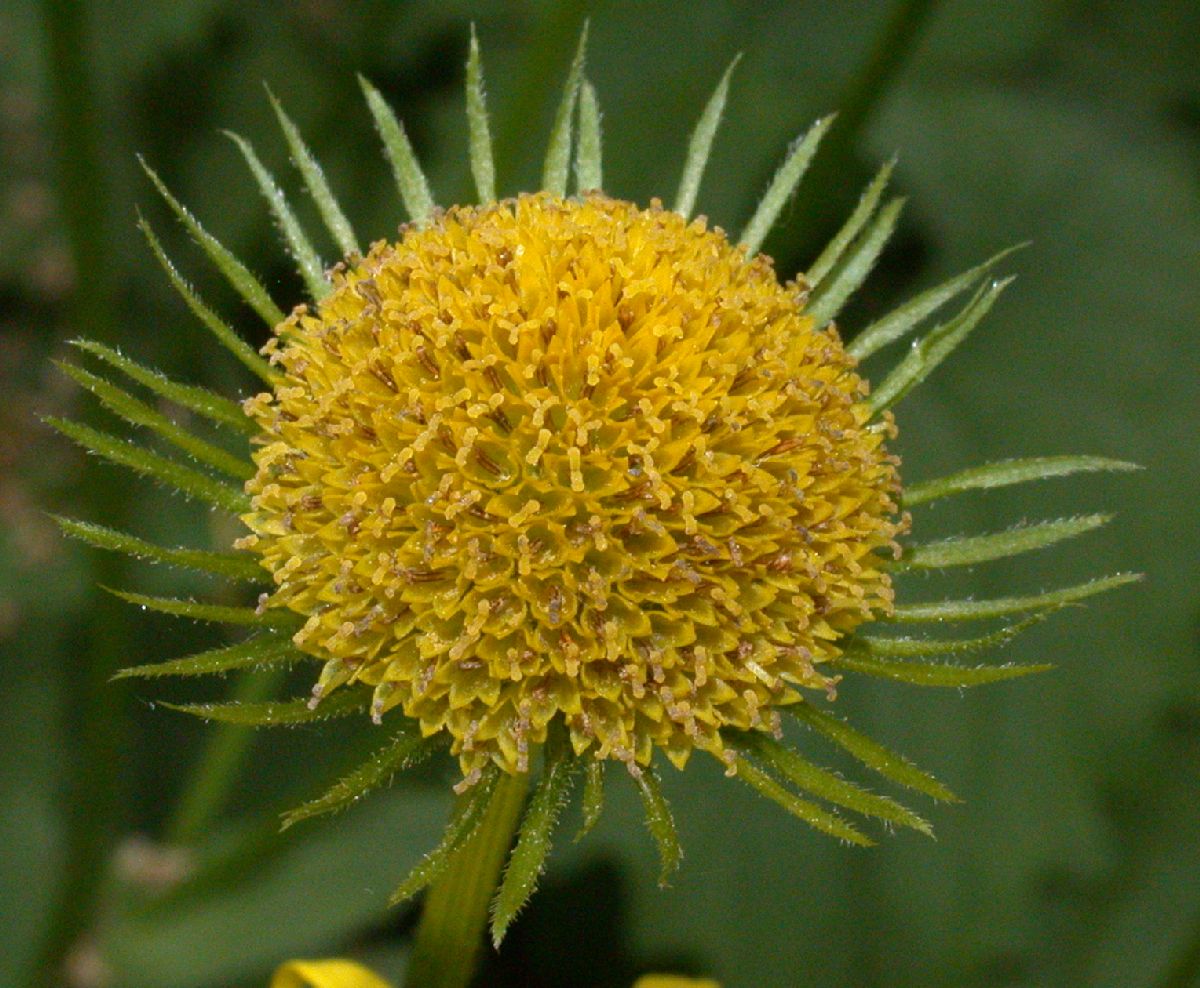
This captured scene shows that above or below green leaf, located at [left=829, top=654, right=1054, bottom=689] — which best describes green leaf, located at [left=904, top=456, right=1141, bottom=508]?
above

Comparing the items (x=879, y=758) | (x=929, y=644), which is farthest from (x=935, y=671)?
(x=879, y=758)

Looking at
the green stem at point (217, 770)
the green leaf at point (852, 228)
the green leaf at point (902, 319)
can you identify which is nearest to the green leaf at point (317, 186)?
the green leaf at point (852, 228)

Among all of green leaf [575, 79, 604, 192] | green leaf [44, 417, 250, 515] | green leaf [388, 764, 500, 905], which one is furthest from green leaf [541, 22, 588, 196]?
green leaf [388, 764, 500, 905]

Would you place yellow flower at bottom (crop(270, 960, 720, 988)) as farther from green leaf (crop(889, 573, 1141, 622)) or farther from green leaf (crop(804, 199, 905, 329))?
green leaf (crop(804, 199, 905, 329))

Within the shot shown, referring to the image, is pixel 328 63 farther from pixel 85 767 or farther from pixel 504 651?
pixel 504 651

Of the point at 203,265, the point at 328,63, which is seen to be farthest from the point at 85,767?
the point at 328,63

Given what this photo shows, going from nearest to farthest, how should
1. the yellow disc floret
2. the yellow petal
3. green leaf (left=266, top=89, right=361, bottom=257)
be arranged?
the yellow disc floret < the yellow petal < green leaf (left=266, top=89, right=361, bottom=257)

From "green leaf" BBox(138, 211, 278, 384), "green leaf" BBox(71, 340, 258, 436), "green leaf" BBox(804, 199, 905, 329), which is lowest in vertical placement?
"green leaf" BBox(71, 340, 258, 436)

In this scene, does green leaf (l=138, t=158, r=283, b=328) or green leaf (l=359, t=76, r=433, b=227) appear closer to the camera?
green leaf (l=138, t=158, r=283, b=328)

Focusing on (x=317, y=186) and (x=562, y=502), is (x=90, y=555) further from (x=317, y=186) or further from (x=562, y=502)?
(x=562, y=502)
